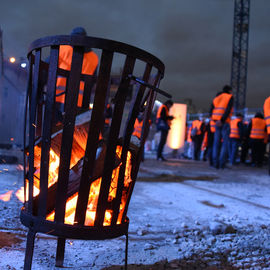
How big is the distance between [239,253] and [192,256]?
0.93ft

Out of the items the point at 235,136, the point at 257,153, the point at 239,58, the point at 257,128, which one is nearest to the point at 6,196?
the point at 257,128

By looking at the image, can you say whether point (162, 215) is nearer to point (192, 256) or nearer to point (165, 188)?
point (192, 256)

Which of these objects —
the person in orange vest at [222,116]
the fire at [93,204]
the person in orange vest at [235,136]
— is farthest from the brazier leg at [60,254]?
the person in orange vest at [235,136]

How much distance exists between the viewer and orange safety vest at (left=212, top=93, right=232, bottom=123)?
6281 mm

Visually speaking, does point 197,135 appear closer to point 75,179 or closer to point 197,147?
point 197,147

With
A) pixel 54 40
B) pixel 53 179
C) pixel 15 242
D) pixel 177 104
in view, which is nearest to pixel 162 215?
pixel 15 242

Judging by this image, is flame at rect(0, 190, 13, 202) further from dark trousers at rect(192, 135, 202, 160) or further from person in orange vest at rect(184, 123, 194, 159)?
person in orange vest at rect(184, 123, 194, 159)

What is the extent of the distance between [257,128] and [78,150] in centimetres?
853

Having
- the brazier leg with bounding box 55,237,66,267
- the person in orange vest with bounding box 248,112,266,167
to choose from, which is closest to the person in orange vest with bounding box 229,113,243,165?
the person in orange vest with bounding box 248,112,266,167

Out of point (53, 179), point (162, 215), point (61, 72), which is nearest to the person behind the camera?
point (53, 179)

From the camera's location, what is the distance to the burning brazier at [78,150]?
1088mm

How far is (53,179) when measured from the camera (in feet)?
4.05

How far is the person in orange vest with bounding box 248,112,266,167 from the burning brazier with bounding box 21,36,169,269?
8342mm

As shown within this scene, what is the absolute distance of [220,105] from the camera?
636 centimetres
